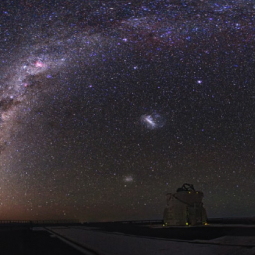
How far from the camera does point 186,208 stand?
40.4 metres

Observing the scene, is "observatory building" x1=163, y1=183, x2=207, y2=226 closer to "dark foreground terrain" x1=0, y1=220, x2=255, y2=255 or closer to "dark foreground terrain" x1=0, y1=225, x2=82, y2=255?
"dark foreground terrain" x1=0, y1=220, x2=255, y2=255

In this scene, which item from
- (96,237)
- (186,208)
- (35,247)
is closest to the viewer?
(35,247)

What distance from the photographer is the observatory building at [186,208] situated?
40.2 m

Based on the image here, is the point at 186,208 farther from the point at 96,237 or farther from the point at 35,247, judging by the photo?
the point at 35,247

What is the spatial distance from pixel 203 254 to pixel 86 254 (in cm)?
462

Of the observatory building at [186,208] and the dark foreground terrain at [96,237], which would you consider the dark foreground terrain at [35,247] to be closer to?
the dark foreground terrain at [96,237]

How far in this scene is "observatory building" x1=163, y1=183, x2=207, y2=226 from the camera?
1582 inches

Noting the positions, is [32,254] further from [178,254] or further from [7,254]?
[178,254]

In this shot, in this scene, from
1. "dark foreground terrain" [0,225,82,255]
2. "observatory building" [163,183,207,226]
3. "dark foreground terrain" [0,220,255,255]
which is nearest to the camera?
"dark foreground terrain" [0,220,255,255]

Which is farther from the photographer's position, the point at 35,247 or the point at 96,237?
the point at 96,237

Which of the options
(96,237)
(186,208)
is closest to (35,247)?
(96,237)

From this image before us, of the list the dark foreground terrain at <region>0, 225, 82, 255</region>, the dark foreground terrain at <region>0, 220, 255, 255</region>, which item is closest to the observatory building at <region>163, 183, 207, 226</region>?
the dark foreground terrain at <region>0, 220, 255, 255</region>

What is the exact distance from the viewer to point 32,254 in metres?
11.7

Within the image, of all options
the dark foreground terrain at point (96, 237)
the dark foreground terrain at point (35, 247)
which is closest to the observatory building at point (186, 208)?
the dark foreground terrain at point (96, 237)
